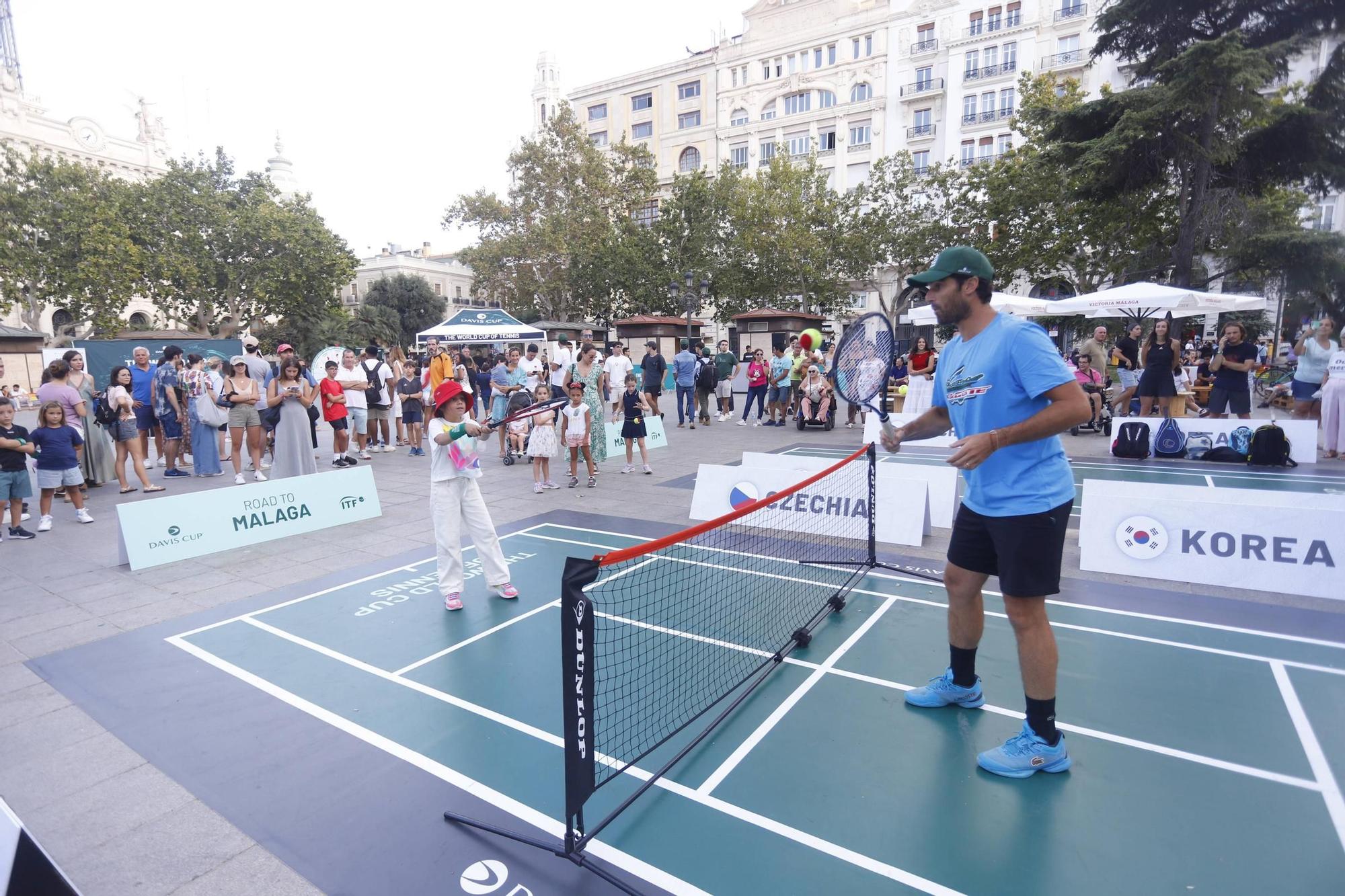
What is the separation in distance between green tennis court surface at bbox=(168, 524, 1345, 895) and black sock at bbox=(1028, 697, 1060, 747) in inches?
8.7

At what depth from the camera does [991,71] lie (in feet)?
149

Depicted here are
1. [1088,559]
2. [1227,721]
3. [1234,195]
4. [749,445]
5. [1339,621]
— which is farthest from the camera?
[1234,195]

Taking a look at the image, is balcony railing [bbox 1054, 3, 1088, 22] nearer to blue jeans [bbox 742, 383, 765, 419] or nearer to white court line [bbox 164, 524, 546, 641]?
blue jeans [bbox 742, 383, 765, 419]

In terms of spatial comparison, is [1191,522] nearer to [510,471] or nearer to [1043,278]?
[510,471]

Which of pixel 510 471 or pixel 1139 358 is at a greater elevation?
pixel 1139 358

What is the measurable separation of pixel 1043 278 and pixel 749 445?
24.8 meters

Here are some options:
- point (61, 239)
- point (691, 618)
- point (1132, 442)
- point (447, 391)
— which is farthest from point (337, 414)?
point (61, 239)

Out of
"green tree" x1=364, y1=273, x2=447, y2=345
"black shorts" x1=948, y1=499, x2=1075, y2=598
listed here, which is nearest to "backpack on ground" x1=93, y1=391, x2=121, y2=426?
"black shorts" x1=948, y1=499, x2=1075, y2=598

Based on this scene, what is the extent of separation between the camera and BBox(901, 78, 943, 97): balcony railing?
158 feet

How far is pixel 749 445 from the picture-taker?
1476 cm

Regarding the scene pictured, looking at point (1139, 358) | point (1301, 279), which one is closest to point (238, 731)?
point (1139, 358)

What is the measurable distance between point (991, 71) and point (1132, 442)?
43264mm

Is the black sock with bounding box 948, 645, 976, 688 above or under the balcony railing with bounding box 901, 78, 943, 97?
under

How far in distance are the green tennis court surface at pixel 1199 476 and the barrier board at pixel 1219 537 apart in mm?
1960
